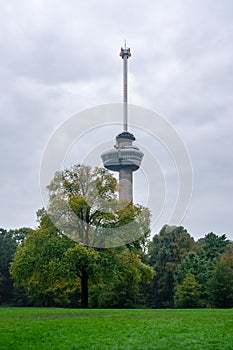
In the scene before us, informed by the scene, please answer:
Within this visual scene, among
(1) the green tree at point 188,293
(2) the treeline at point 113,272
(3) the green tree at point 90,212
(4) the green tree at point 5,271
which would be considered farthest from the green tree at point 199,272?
(4) the green tree at point 5,271

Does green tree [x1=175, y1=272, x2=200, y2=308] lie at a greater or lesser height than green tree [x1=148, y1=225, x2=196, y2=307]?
lesser

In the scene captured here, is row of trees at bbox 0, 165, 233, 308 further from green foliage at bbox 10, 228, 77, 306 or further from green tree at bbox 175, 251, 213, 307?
green tree at bbox 175, 251, 213, 307

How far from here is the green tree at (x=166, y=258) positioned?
230 feet

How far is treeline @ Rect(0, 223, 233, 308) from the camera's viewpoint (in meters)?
38.3

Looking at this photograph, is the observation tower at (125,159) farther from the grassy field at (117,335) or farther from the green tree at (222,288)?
the grassy field at (117,335)

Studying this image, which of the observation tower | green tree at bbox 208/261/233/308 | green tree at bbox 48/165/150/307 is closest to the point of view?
green tree at bbox 48/165/150/307

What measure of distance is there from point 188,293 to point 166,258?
56.7 feet

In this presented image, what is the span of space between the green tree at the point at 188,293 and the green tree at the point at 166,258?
11.3 metres

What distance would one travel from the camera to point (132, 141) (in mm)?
142000

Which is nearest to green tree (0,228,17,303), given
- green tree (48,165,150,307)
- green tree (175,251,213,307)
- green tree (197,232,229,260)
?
green tree (175,251,213,307)

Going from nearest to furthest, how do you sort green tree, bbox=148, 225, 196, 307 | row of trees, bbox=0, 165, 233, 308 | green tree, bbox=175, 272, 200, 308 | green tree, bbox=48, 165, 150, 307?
row of trees, bbox=0, 165, 233, 308, green tree, bbox=48, 165, 150, 307, green tree, bbox=175, 272, 200, 308, green tree, bbox=148, 225, 196, 307

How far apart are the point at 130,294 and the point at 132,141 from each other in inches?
3486

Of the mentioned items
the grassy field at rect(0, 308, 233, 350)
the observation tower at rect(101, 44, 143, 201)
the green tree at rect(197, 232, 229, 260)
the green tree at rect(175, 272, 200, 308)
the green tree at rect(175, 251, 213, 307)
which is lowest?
the grassy field at rect(0, 308, 233, 350)

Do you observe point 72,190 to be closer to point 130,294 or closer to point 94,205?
point 94,205
